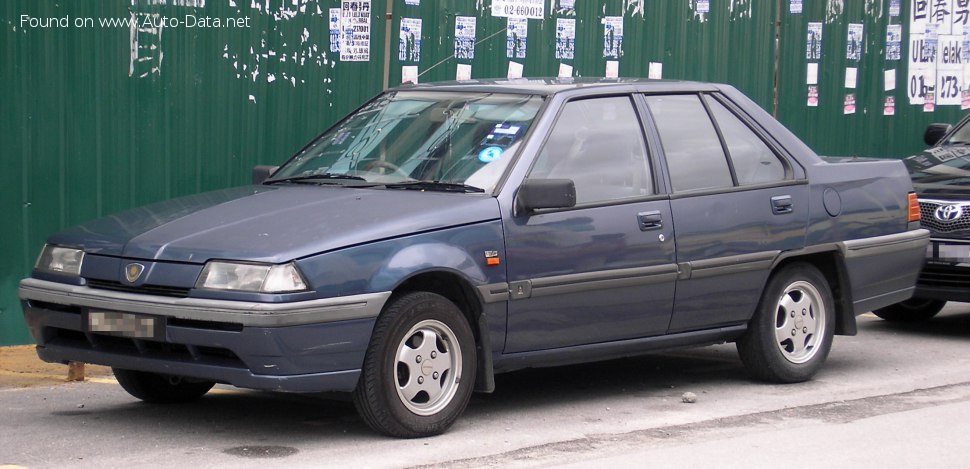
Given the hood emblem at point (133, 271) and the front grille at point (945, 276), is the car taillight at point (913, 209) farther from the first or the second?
the hood emblem at point (133, 271)

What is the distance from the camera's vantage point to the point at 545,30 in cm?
1212

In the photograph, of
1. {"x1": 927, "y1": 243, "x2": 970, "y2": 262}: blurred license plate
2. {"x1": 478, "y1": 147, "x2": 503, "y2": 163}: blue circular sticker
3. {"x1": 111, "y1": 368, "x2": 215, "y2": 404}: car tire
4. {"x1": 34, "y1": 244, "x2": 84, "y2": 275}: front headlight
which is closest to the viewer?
{"x1": 34, "y1": 244, "x2": 84, "y2": 275}: front headlight

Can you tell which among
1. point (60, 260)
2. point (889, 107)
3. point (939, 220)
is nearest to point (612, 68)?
point (939, 220)

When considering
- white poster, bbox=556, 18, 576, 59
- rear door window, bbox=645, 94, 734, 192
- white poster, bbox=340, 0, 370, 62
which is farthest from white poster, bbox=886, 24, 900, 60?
rear door window, bbox=645, 94, 734, 192

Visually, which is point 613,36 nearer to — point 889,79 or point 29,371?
point 889,79

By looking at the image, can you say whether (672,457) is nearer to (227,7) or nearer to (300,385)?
(300,385)

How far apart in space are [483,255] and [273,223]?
0.95 m

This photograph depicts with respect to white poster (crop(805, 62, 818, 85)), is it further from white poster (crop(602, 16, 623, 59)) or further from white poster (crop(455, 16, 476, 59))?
white poster (crop(455, 16, 476, 59))

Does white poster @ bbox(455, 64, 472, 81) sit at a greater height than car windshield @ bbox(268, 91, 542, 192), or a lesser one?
greater

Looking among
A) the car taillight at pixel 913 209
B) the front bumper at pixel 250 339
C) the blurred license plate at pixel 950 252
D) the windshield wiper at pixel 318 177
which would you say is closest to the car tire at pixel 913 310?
the blurred license plate at pixel 950 252

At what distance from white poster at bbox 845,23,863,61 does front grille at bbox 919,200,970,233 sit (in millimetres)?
5310

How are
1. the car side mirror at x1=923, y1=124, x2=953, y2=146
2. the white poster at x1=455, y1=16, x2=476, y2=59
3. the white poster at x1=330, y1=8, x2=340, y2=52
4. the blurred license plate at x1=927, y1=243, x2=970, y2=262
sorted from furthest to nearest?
the car side mirror at x1=923, y1=124, x2=953, y2=146, the white poster at x1=455, y1=16, x2=476, y2=59, the white poster at x1=330, y1=8, x2=340, y2=52, the blurred license plate at x1=927, y1=243, x2=970, y2=262

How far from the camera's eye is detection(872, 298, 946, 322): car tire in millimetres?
10781

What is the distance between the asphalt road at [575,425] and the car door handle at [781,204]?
0.98 metres
